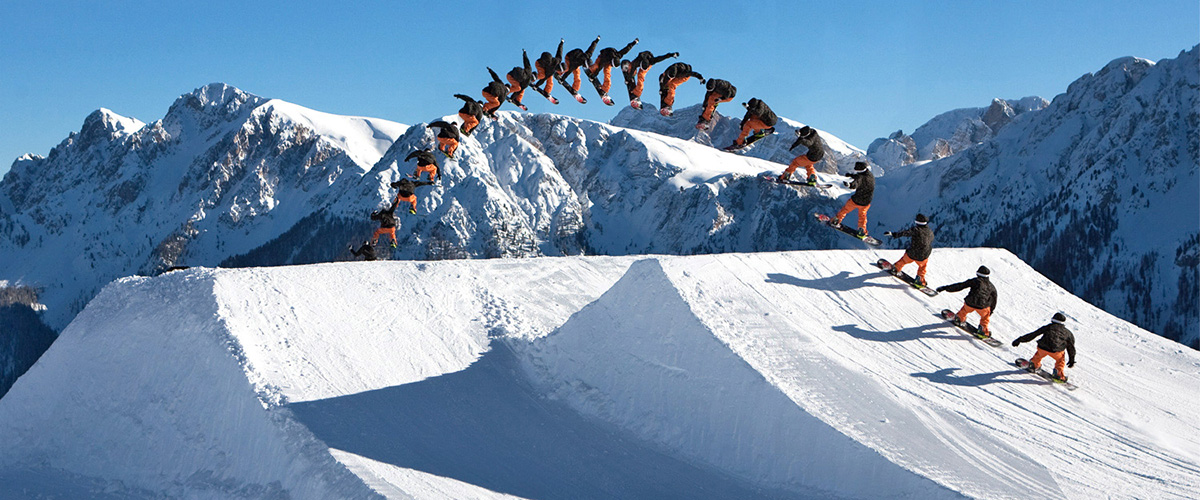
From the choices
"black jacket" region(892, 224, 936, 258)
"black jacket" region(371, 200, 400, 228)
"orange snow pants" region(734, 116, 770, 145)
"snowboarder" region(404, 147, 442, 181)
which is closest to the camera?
"black jacket" region(892, 224, 936, 258)

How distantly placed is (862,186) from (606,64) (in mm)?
8146

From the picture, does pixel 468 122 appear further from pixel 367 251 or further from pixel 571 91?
pixel 367 251

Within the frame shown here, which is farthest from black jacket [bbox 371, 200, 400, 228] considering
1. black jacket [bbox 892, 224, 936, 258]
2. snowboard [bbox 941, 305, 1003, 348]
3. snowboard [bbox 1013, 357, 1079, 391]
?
snowboard [bbox 1013, 357, 1079, 391]

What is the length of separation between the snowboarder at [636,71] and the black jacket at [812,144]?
4.62m

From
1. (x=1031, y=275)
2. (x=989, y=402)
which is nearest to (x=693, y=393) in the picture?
(x=989, y=402)

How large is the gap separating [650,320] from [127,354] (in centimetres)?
1131

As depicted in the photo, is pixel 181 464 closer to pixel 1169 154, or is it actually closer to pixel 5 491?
pixel 5 491

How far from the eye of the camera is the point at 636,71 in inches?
896

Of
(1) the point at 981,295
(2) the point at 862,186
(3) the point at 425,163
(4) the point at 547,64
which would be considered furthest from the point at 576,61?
(1) the point at 981,295

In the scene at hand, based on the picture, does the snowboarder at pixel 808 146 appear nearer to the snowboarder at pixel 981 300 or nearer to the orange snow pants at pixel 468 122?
the snowboarder at pixel 981 300

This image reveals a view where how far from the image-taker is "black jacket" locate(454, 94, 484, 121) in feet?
74.8

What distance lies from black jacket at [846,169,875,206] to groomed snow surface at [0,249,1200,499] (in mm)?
1567

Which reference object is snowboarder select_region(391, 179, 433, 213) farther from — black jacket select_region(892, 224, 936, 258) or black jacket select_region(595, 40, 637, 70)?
black jacket select_region(892, 224, 936, 258)

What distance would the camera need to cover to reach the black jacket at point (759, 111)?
21250 millimetres
